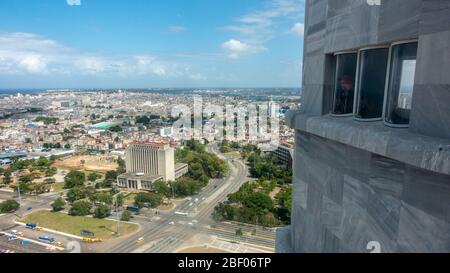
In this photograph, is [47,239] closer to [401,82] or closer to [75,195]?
[75,195]

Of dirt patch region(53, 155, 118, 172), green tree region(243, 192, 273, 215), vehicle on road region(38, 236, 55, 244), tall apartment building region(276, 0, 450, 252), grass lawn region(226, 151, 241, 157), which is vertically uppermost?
tall apartment building region(276, 0, 450, 252)

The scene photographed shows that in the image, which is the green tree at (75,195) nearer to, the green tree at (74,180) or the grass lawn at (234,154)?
the green tree at (74,180)

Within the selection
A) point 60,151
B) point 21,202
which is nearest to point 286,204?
point 21,202

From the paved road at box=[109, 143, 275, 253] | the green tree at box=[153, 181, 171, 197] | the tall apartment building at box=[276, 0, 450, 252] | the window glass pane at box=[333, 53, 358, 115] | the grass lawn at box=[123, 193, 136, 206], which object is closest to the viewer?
the tall apartment building at box=[276, 0, 450, 252]

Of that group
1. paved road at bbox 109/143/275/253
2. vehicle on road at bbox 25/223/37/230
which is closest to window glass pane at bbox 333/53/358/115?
paved road at bbox 109/143/275/253

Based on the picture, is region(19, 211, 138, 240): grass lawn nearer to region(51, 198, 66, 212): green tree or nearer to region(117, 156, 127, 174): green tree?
region(51, 198, 66, 212): green tree
